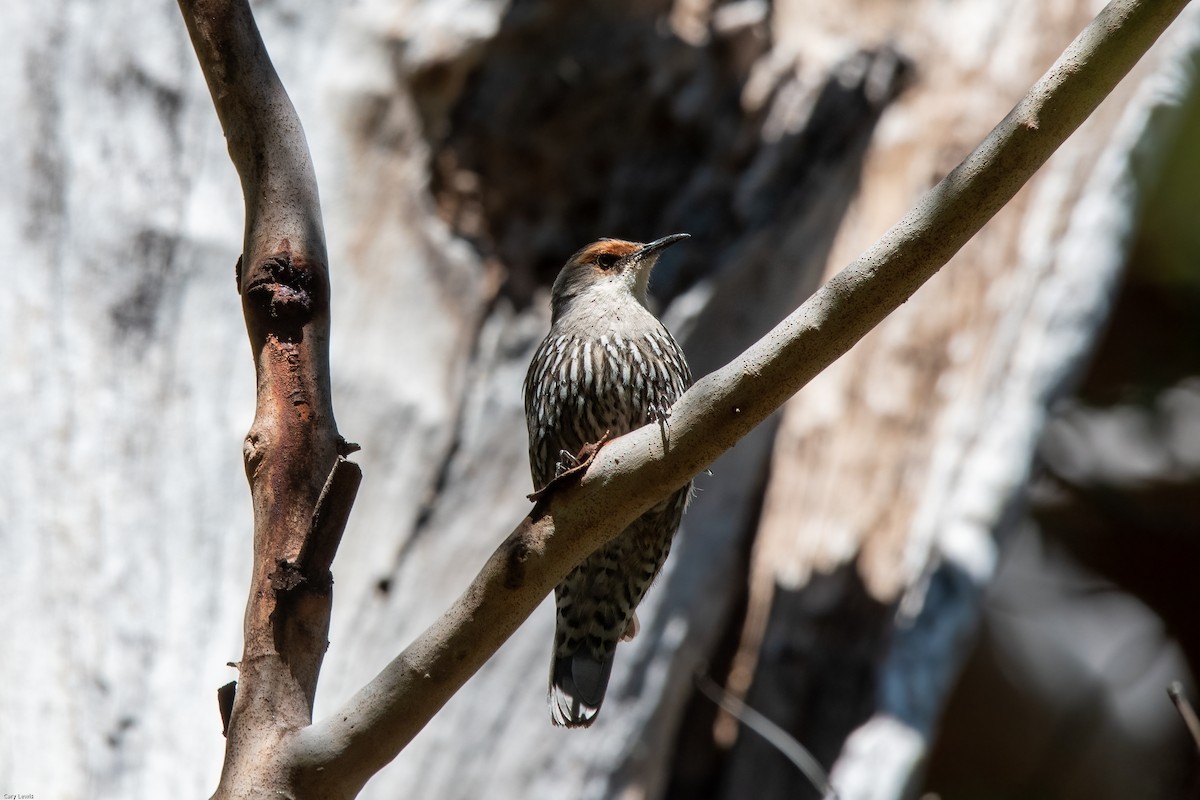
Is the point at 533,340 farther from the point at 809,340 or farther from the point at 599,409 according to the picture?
the point at 809,340

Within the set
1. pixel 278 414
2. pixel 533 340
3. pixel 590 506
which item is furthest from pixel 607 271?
pixel 590 506

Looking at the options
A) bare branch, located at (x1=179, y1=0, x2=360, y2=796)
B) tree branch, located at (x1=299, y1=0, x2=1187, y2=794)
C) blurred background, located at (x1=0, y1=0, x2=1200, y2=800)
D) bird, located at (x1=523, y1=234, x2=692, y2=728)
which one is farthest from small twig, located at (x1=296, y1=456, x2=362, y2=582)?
blurred background, located at (x1=0, y1=0, x2=1200, y2=800)

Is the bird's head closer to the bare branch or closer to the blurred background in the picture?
the blurred background

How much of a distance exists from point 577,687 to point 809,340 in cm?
121

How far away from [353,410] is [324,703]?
761 mm

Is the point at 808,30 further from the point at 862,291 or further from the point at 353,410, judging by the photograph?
the point at 862,291

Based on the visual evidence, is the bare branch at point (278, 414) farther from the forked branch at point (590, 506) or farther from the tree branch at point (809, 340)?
the tree branch at point (809, 340)

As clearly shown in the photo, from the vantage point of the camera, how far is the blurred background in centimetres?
293

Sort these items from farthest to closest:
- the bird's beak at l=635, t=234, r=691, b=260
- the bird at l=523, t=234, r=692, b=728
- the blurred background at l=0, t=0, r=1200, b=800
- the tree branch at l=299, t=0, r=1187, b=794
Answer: the bird's beak at l=635, t=234, r=691, b=260 < the blurred background at l=0, t=0, r=1200, b=800 < the bird at l=523, t=234, r=692, b=728 < the tree branch at l=299, t=0, r=1187, b=794

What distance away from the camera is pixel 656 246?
3215 millimetres

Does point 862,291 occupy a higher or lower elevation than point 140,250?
lower

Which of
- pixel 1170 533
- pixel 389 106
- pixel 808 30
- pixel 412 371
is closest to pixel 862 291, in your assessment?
pixel 412 371

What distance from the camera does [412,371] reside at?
3.33 m

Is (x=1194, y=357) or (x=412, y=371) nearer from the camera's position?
(x=412, y=371)
